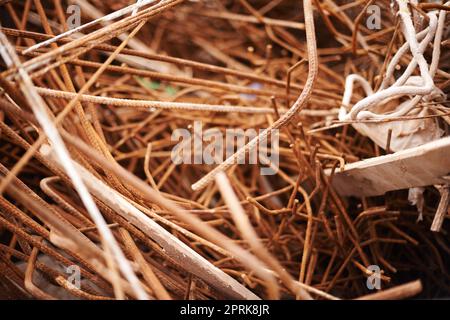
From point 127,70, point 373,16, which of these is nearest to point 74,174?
point 127,70

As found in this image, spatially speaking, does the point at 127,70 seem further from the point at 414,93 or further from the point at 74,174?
the point at 414,93

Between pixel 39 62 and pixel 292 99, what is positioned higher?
pixel 292 99

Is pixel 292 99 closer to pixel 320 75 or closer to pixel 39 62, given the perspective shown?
pixel 320 75

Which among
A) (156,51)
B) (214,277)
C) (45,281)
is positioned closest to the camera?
(214,277)

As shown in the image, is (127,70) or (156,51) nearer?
(127,70)

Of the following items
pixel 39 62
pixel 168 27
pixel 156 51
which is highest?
pixel 168 27

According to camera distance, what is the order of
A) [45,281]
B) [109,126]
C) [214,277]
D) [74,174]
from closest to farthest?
[74,174], [214,277], [45,281], [109,126]
